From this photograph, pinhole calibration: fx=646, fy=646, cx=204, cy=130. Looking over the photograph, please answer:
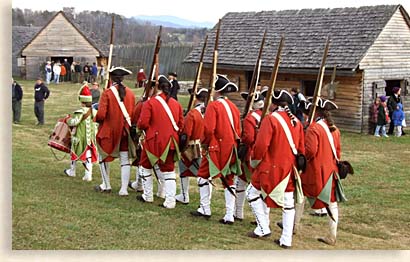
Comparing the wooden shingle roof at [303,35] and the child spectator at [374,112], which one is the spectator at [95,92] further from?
the child spectator at [374,112]

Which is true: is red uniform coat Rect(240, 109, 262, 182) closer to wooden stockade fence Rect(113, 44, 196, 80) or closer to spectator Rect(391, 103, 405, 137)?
wooden stockade fence Rect(113, 44, 196, 80)

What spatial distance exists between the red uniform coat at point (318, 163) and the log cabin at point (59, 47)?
16.2 feet

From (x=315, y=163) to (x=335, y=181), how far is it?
31 cm

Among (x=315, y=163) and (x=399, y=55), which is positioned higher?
(x=399, y=55)

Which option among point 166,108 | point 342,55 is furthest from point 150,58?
point 166,108

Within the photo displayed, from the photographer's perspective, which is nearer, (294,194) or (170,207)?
(294,194)

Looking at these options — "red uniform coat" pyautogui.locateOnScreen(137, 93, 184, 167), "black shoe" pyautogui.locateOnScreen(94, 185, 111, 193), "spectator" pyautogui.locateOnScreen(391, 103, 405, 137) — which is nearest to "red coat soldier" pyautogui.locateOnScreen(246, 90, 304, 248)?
"red uniform coat" pyautogui.locateOnScreen(137, 93, 184, 167)

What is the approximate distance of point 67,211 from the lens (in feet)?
23.3

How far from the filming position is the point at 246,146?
6.88 m

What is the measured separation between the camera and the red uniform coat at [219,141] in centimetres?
693

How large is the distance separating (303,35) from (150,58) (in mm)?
4914

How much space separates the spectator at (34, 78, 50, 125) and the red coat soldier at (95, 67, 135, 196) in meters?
5.90

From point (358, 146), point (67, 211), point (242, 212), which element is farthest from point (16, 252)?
point (358, 146)

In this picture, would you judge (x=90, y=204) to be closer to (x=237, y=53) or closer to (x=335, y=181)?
(x=335, y=181)
